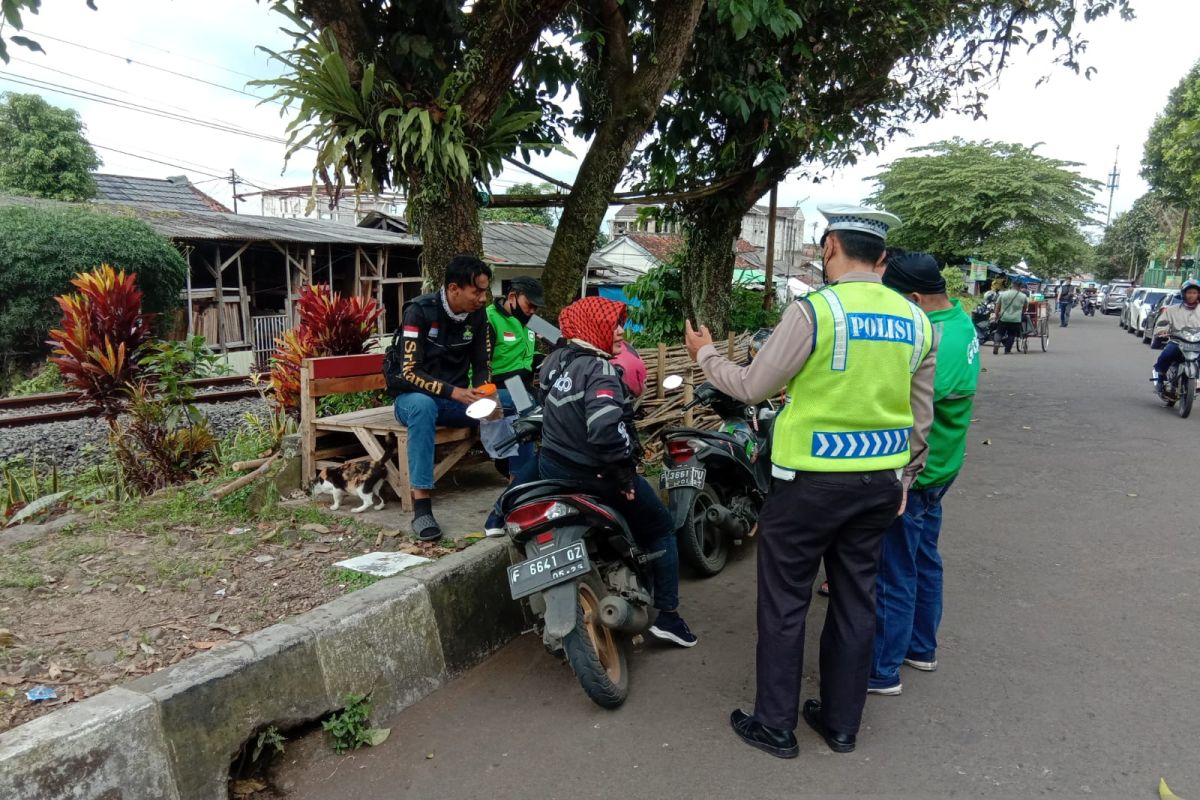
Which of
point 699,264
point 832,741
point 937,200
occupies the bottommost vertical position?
point 832,741

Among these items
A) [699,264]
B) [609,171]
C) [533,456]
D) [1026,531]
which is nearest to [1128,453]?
[1026,531]

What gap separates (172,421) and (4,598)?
3243mm

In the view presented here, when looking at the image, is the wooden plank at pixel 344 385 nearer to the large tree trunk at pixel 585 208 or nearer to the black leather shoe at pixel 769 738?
the large tree trunk at pixel 585 208

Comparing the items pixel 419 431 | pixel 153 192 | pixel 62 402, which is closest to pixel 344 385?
pixel 419 431

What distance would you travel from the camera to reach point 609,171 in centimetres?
628

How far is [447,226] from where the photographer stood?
538cm

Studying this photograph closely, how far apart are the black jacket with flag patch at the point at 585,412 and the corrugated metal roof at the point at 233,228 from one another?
1359 cm

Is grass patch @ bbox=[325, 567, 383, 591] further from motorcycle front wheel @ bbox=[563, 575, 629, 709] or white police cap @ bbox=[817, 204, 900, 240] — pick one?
white police cap @ bbox=[817, 204, 900, 240]

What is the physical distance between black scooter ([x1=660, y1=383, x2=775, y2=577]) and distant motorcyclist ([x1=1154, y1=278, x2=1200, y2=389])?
705 centimetres

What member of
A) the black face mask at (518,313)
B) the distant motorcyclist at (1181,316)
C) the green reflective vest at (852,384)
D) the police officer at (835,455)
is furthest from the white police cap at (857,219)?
the distant motorcyclist at (1181,316)

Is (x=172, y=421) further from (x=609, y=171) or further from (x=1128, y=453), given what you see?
(x=1128, y=453)

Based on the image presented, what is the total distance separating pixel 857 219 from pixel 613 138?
3817mm

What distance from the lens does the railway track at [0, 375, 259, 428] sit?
8945 millimetres

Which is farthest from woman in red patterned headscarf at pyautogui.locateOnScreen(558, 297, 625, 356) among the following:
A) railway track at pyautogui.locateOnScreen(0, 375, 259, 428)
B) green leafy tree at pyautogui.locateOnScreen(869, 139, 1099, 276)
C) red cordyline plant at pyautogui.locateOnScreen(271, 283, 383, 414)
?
green leafy tree at pyautogui.locateOnScreen(869, 139, 1099, 276)
